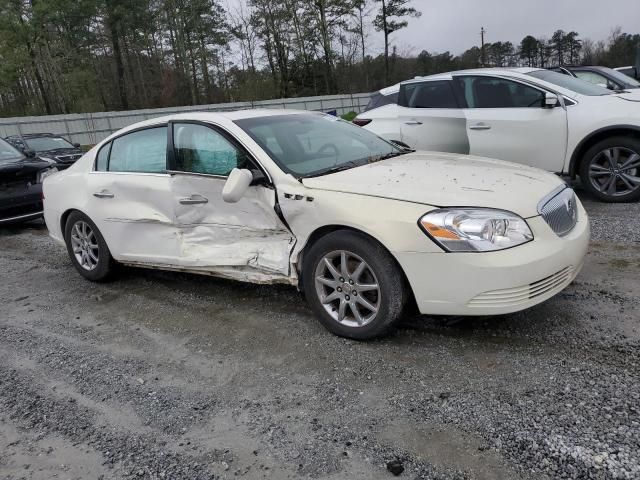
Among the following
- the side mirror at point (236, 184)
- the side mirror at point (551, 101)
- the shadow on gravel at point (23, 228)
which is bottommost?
the shadow on gravel at point (23, 228)

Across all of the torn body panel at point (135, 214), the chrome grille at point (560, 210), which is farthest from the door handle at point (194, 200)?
the chrome grille at point (560, 210)

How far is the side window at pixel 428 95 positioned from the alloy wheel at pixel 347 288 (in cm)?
447

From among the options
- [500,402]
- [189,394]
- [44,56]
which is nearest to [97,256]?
[189,394]

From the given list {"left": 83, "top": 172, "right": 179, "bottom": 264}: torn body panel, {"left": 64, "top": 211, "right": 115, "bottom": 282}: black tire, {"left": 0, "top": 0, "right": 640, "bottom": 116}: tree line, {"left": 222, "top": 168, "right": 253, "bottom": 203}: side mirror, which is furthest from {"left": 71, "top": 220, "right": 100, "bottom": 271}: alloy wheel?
{"left": 0, "top": 0, "right": 640, "bottom": 116}: tree line

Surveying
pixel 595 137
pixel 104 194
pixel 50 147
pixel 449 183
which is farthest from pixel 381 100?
pixel 50 147

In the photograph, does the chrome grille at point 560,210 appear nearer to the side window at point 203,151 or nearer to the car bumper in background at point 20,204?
the side window at point 203,151

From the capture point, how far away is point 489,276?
112 inches

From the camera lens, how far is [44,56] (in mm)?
33094

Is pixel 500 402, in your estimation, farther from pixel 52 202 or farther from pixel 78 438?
pixel 52 202

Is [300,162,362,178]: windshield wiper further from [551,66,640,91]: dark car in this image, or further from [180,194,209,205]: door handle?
[551,66,640,91]: dark car

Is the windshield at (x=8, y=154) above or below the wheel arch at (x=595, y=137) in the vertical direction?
above

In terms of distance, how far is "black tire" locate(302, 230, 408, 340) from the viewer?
3.09 meters

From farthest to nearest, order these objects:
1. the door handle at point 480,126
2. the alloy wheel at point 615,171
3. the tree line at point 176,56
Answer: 1. the tree line at point 176,56
2. the door handle at point 480,126
3. the alloy wheel at point 615,171

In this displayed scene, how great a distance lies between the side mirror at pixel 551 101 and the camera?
607 centimetres
